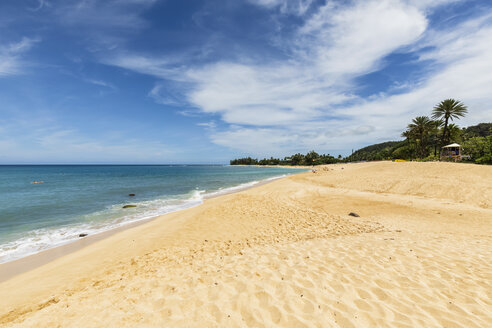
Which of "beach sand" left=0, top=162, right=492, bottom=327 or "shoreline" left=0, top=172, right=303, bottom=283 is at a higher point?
"beach sand" left=0, top=162, right=492, bottom=327

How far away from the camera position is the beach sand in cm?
367

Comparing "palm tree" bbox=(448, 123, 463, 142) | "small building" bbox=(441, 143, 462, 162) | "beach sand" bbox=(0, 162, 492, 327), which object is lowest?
"beach sand" bbox=(0, 162, 492, 327)

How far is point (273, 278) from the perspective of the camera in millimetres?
4887

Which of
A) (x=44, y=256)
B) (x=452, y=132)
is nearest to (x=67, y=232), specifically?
(x=44, y=256)

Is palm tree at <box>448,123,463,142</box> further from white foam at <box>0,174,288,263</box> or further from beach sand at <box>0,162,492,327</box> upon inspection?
white foam at <box>0,174,288,263</box>

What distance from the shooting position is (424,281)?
4.50 metres

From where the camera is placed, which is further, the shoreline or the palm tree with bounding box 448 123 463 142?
the palm tree with bounding box 448 123 463 142

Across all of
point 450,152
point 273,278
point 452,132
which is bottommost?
point 273,278

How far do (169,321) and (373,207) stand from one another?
14.8 m

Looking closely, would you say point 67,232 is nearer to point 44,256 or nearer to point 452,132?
point 44,256

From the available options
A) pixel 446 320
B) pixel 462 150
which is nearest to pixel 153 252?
pixel 446 320

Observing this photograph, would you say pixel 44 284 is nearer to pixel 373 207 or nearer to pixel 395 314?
pixel 395 314

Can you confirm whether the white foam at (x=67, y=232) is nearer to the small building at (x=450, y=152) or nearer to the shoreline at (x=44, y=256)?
the shoreline at (x=44, y=256)

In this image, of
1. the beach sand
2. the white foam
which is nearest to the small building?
the beach sand
